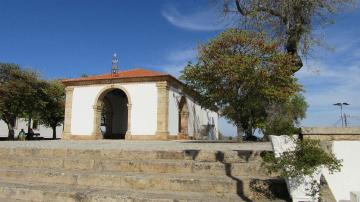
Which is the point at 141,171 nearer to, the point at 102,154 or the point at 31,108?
the point at 102,154

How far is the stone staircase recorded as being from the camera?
538 cm

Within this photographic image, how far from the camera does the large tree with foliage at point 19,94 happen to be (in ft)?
94.2

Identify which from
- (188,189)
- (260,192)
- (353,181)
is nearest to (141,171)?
(188,189)

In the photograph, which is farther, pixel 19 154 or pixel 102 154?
pixel 19 154

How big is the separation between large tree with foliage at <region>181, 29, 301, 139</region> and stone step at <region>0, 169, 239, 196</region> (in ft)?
35.2

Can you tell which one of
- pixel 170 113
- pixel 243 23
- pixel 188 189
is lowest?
pixel 188 189

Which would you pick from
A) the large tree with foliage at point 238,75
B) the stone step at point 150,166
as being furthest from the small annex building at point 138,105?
the stone step at point 150,166

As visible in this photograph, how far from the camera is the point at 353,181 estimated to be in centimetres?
563

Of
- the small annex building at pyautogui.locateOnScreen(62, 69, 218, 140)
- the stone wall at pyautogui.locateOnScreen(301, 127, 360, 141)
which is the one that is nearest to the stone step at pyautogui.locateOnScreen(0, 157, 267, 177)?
the stone wall at pyautogui.locateOnScreen(301, 127, 360, 141)

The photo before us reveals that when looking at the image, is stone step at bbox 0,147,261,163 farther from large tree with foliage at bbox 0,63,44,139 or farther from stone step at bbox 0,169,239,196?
large tree with foliage at bbox 0,63,44,139

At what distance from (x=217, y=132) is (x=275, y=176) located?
102 feet

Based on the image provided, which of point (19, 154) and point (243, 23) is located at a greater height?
point (243, 23)

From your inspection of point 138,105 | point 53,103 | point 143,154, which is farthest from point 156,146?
point 53,103

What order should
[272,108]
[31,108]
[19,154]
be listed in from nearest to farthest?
[19,154], [272,108], [31,108]
